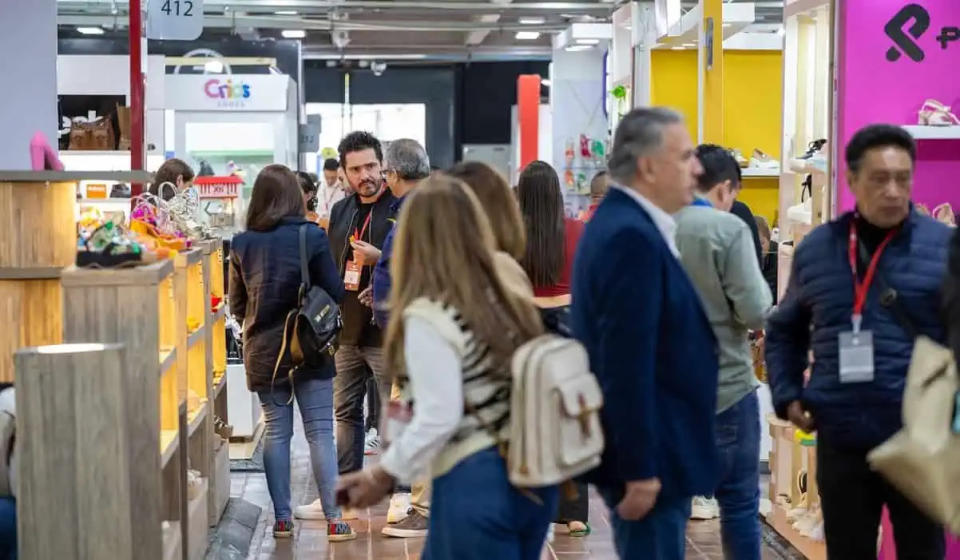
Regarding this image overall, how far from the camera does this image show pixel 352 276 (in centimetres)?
631

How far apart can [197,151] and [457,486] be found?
12.9 metres

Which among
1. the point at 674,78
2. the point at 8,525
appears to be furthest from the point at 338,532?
the point at 674,78

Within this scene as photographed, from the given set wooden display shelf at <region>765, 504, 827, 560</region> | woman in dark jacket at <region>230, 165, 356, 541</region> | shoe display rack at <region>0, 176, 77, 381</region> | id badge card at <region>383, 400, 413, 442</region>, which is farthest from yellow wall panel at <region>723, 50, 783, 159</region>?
id badge card at <region>383, 400, 413, 442</region>

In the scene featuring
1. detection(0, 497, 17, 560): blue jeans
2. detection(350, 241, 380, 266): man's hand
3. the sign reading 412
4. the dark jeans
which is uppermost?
the sign reading 412

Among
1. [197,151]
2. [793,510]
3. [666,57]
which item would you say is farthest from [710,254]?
[197,151]

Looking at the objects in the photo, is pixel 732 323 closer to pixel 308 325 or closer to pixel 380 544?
pixel 308 325

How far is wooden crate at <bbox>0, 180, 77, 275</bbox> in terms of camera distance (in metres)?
4.55

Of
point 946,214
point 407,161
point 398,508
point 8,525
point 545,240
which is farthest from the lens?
point 398,508

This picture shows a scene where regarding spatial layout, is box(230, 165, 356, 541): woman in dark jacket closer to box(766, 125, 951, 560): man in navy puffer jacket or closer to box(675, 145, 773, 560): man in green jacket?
box(675, 145, 773, 560): man in green jacket

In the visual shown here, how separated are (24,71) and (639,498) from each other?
14.5ft

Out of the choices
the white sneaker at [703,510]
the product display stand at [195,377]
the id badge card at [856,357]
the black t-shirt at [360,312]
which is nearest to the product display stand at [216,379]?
the product display stand at [195,377]

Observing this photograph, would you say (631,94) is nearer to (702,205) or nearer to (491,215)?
(702,205)

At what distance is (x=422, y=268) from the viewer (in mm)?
2977

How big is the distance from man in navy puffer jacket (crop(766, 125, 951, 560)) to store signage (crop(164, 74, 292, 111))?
38.9ft
